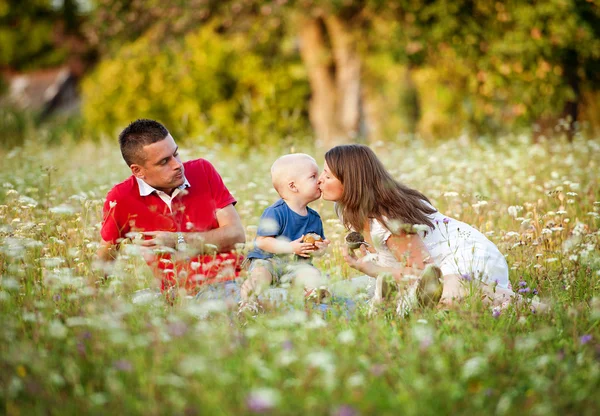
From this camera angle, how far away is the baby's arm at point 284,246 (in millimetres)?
3857

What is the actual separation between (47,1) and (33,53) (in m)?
4.22

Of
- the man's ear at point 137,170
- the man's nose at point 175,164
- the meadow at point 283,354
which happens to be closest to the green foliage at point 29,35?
the man's ear at point 137,170

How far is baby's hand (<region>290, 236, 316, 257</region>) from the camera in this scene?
3848 millimetres

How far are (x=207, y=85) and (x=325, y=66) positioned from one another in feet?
8.20

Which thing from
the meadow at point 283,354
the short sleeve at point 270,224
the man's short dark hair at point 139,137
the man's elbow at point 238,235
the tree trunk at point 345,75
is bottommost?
the meadow at point 283,354

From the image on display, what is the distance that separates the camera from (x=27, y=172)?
703 centimetres

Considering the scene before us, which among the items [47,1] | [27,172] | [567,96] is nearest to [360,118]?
[567,96]

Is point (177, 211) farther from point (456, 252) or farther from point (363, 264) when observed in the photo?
point (456, 252)

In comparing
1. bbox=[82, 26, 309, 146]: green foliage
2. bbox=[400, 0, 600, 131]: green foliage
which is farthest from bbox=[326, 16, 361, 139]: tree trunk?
bbox=[400, 0, 600, 131]: green foliage

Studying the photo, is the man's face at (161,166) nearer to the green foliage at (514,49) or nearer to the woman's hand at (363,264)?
the woman's hand at (363,264)

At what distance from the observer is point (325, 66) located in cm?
1408

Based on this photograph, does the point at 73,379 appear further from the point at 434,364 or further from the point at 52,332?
the point at 434,364

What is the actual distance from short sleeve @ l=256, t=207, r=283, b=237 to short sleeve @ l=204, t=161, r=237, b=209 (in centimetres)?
35

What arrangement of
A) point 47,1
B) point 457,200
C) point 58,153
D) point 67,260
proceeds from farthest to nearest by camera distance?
point 47,1 < point 58,153 < point 457,200 < point 67,260
